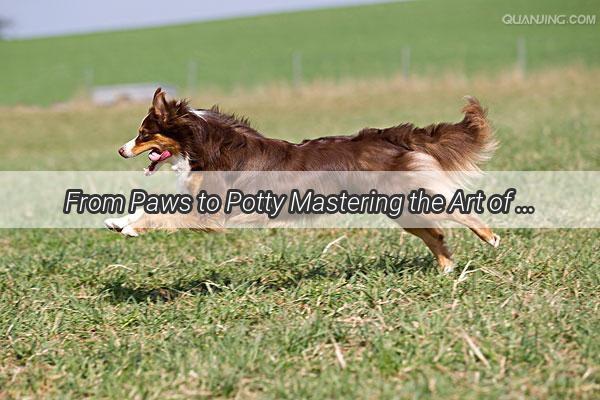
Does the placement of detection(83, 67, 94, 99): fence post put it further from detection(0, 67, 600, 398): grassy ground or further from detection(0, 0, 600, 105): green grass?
detection(0, 67, 600, 398): grassy ground

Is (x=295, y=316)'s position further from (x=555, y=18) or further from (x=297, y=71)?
(x=297, y=71)

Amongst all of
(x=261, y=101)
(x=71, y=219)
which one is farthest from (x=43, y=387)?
(x=261, y=101)

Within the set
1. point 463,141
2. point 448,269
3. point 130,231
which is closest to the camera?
point 130,231

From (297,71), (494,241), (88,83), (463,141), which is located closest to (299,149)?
(463,141)

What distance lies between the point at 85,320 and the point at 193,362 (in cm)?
132

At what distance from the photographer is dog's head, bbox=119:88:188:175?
557 cm

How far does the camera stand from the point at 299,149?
18.8ft

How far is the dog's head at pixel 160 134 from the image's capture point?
5.57 m

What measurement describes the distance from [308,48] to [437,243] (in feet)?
121

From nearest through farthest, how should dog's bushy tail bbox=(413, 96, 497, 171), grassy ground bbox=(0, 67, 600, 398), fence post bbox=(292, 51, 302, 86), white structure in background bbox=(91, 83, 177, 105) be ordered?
1. grassy ground bbox=(0, 67, 600, 398)
2. dog's bushy tail bbox=(413, 96, 497, 171)
3. white structure in background bbox=(91, 83, 177, 105)
4. fence post bbox=(292, 51, 302, 86)

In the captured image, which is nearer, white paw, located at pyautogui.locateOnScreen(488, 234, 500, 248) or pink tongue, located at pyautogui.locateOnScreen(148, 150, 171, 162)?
pink tongue, located at pyautogui.locateOnScreen(148, 150, 171, 162)

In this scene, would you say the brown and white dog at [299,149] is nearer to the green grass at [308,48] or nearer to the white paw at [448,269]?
the white paw at [448,269]

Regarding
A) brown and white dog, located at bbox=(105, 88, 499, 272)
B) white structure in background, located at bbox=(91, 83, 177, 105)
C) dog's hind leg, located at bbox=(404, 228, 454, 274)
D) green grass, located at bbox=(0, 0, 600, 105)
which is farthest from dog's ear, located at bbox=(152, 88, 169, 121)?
green grass, located at bbox=(0, 0, 600, 105)

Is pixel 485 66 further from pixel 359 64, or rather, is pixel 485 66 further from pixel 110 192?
pixel 110 192
